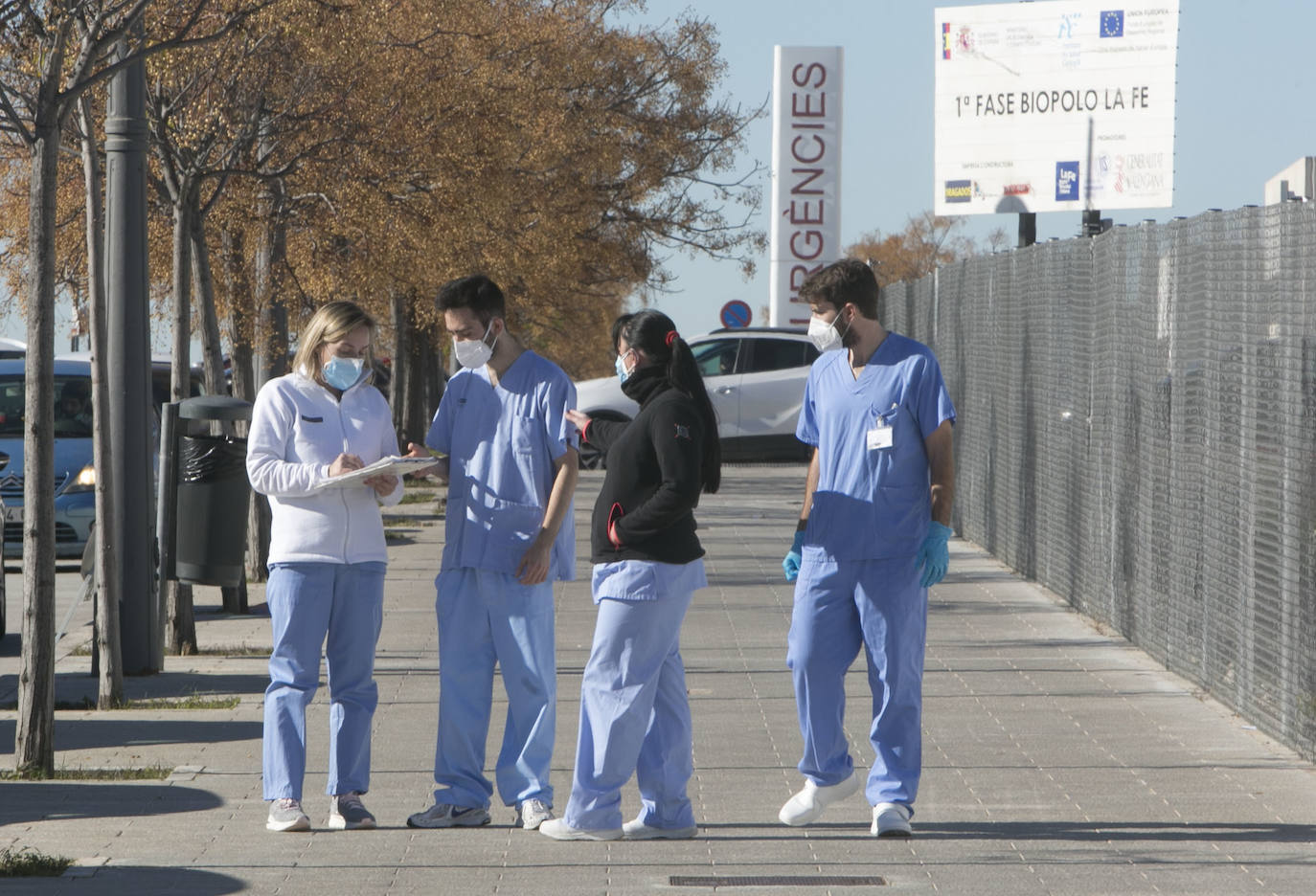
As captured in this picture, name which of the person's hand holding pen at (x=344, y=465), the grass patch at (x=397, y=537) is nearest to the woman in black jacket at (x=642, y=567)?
the person's hand holding pen at (x=344, y=465)

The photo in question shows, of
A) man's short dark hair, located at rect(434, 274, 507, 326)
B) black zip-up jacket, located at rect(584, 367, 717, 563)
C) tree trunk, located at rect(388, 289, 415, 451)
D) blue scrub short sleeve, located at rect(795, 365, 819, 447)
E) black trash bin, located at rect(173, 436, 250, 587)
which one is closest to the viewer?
black zip-up jacket, located at rect(584, 367, 717, 563)

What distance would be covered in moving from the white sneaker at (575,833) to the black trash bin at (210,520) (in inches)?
164

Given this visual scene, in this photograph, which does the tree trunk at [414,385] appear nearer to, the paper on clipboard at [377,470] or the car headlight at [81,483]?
the car headlight at [81,483]

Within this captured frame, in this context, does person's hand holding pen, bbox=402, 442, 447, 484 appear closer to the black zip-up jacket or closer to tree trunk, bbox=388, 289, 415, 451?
the black zip-up jacket

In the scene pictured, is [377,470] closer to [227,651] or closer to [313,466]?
[313,466]

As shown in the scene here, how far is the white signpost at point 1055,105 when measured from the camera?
27031 millimetres

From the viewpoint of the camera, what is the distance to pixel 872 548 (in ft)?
21.2

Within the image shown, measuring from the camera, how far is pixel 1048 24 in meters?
27.8

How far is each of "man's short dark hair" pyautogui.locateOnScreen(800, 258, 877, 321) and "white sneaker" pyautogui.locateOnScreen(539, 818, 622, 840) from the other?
1879 millimetres

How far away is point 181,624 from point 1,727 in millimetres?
2465

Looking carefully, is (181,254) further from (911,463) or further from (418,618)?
(911,463)

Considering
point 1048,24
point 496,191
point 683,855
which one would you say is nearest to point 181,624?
point 683,855

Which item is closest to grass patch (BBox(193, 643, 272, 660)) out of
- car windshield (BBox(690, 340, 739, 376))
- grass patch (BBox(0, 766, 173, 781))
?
grass patch (BBox(0, 766, 173, 781))

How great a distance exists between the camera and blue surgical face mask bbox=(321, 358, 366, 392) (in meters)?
6.57
